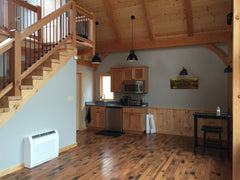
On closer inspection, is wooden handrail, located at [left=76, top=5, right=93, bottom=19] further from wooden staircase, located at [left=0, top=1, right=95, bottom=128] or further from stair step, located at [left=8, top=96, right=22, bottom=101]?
stair step, located at [left=8, top=96, right=22, bottom=101]

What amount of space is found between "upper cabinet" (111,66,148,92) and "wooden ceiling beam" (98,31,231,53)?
69 cm

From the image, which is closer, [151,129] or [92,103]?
[151,129]

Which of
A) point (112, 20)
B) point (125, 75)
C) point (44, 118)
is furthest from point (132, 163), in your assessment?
point (112, 20)

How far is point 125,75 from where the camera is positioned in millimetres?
6723

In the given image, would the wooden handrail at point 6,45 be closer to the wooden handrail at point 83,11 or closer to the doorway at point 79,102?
the wooden handrail at point 83,11

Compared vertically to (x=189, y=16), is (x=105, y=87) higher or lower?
lower

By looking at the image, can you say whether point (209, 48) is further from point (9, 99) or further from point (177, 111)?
point (9, 99)

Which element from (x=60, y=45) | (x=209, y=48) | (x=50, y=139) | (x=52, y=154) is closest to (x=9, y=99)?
(x=50, y=139)

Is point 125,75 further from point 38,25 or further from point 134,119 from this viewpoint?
point 38,25

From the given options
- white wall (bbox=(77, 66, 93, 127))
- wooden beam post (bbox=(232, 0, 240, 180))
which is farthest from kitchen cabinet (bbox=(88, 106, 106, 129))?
wooden beam post (bbox=(232, 0, 240, 180))

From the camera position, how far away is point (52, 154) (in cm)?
391

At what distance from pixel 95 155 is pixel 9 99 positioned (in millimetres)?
2039

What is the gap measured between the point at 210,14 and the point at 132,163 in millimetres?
4466

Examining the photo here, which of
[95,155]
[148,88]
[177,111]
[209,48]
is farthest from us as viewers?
[148,88]
